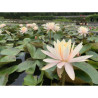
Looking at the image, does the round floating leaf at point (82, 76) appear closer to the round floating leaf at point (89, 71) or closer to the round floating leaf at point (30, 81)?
the round floating leaf at point (89, 71)

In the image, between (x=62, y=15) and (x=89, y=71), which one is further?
(x=62, y=15)

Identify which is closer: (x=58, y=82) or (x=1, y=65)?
(x=58, y=82)

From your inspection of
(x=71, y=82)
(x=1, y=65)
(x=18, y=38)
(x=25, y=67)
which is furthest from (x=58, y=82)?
(x=18, y=38)

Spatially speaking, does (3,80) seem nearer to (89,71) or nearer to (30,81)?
(30,81)

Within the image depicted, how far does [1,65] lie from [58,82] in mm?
289

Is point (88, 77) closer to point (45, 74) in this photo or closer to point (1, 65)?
point (45, 74)

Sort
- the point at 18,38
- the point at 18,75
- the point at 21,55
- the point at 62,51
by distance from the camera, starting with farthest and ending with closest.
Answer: the point at 18,38
the point at 21,55
the point at 18,75
the point at 62,51

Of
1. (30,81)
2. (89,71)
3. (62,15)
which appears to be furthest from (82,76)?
(62,15)

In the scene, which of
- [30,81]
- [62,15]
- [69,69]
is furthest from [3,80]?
[62,15]

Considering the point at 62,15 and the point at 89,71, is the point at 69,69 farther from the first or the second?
the point at 62,15

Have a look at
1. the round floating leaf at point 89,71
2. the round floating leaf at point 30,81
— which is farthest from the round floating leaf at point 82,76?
the round floating leaf at point 30,81

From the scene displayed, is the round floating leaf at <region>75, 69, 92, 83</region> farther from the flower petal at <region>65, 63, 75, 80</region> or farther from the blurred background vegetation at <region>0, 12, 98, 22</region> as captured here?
the blurred background vegetation at <region>0, 12, 98, 22</region>

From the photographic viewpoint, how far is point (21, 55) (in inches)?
32.5

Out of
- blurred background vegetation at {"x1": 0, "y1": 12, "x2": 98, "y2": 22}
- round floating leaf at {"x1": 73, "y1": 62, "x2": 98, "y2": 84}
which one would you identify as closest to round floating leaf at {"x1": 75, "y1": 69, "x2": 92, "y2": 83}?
round floating leaf at {"x1": 73, "y1": 62, "x2": 98, "y2": 84}
